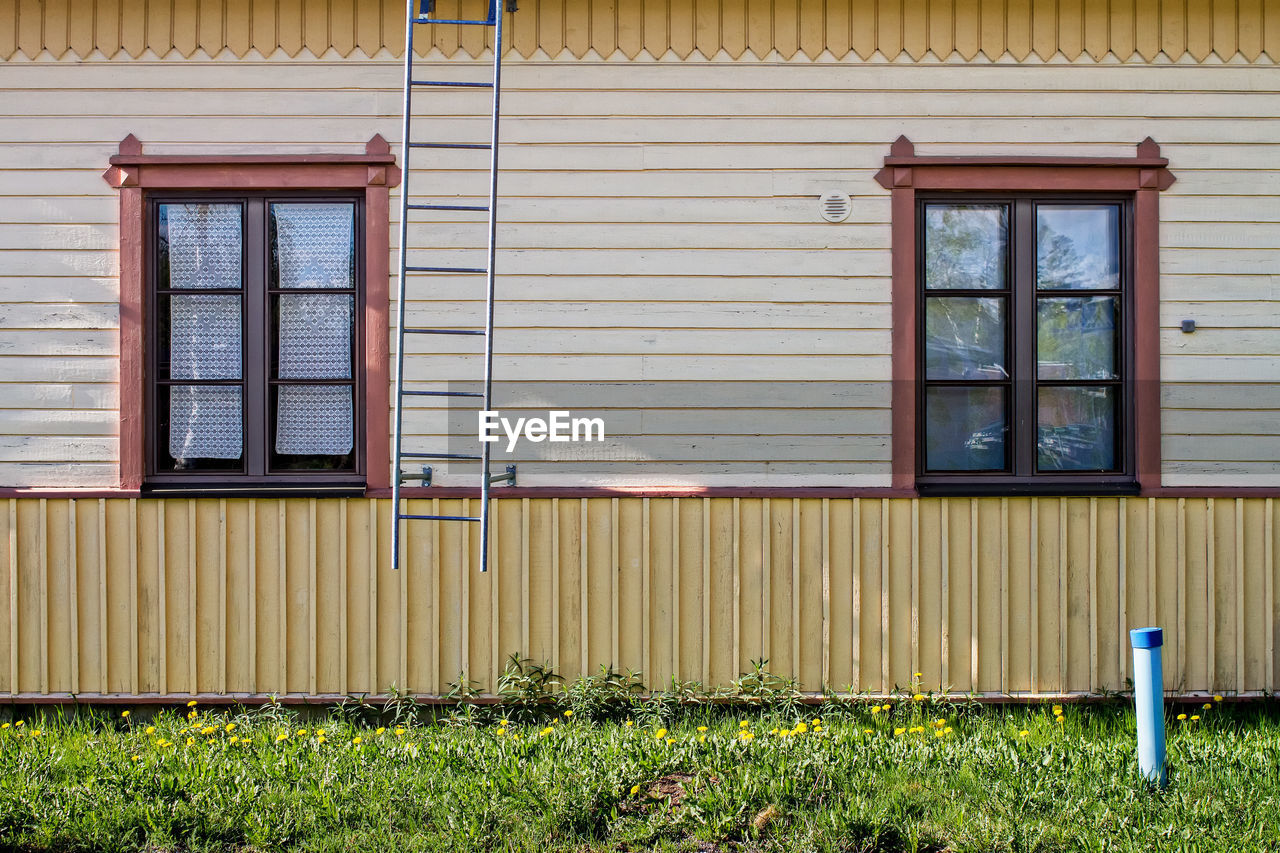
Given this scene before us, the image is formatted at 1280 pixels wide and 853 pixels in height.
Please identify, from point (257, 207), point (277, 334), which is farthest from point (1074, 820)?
point (257, 207)

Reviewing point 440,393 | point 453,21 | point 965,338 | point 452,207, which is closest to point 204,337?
point 440,393

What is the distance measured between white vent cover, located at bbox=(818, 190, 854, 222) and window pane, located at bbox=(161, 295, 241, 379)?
10.9 feet

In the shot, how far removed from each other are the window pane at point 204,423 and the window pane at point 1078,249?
4616 mm

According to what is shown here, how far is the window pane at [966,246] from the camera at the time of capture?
16.7 ft

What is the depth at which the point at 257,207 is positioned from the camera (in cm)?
502

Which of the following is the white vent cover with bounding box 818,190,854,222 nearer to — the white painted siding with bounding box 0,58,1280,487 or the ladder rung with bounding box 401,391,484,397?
the white painted siding with bounding box 0,58,1280,487

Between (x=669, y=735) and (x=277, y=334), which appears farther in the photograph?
(x=277, y=334)

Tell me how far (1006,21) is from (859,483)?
272cm

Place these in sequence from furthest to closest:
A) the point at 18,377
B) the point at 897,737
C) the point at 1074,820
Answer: the point at 18,377
the point at 897,737
the point at 1074,820

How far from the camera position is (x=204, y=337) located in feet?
16.5

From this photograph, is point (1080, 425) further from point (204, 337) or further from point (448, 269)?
point (204, 337)

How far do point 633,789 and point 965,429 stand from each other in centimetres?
281

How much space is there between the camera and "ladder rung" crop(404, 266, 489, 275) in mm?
4547

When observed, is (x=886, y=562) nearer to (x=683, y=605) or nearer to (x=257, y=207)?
(x=683, y=605)
